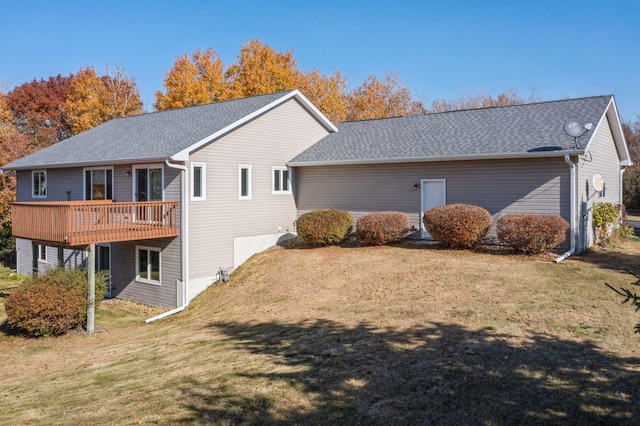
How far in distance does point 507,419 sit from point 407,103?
40634 mm

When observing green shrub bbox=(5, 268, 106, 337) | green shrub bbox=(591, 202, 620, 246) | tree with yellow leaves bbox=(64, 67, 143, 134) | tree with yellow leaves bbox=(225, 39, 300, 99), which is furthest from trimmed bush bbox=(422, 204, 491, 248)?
tree with yellow leaves bbox=(64, 67, 143, 134)

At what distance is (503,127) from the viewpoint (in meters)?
17.1

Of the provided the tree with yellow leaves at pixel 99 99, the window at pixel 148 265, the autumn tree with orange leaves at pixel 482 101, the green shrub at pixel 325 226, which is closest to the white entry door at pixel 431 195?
the green shrub at pixel 325 226

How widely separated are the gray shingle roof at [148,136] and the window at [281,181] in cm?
258

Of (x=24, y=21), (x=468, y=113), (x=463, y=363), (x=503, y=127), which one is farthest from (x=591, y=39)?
(x=24, y=21)

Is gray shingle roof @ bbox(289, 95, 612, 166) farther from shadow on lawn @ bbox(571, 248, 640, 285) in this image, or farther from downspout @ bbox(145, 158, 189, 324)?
downspout @ bbox(145, 158, 189, 324)

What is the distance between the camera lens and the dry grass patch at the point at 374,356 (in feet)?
17.6

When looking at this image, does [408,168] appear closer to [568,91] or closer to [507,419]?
[507,419]

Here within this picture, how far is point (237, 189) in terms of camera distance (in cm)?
1708

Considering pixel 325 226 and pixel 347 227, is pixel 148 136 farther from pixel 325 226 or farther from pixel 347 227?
pixel 347 227

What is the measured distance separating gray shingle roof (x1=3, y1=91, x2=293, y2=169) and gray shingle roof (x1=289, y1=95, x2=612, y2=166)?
10.8 feet

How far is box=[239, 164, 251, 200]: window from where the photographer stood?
56.9 feet

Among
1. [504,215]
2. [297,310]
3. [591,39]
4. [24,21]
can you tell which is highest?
[24,21]

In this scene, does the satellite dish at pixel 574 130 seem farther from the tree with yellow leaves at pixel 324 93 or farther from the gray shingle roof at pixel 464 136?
the tree with yellow leaves at pixel 324 93
